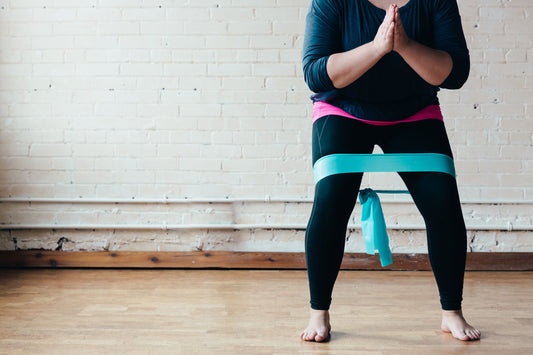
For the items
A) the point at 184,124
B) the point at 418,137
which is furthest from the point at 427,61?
the point at 184,124

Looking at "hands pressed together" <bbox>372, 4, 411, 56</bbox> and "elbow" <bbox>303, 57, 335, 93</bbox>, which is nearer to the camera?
"hands pressed together" <bbox>372, 4, 411, 56</bbox>

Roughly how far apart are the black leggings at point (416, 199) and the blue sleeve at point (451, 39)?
150mm

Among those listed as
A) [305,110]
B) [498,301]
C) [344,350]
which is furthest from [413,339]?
[305,110]

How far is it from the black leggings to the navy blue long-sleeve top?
65 millimetres

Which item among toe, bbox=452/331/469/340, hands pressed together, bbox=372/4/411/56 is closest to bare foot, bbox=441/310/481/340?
toe, bbox=452/331/469/340

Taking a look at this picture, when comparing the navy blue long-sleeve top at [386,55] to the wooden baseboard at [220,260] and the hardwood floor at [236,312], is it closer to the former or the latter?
the hardwood floor at [236,312]

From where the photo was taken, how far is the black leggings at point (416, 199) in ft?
4.80

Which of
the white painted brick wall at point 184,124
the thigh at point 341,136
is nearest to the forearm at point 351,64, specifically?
the thigh at point 341,136

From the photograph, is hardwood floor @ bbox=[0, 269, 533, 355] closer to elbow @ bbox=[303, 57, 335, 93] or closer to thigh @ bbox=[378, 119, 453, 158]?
thigh @ bbox=[378, 119, 453, 158]

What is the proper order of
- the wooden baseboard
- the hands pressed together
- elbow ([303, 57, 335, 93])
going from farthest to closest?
the wooden baseboard → elbow ([303, 57, 335, 93]) → the hands pressed together

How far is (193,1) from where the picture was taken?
8.58 feet

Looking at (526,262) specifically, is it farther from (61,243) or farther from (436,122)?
(61,243)

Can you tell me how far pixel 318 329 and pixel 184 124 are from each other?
1509 mm

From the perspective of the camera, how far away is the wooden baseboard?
8.35ft
